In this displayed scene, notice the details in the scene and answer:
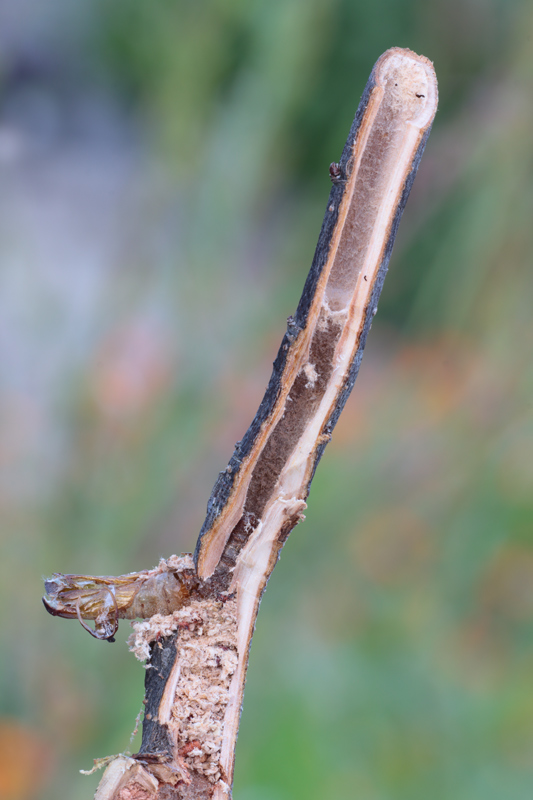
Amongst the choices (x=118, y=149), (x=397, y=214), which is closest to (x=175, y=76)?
(x=118, y=149)

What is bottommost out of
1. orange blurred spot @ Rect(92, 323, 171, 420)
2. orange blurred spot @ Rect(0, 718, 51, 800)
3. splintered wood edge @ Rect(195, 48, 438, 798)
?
orange blurred spot @ Rect(0, 718, 51, 800)

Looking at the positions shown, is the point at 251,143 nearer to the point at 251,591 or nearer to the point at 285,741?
the point at 251,591

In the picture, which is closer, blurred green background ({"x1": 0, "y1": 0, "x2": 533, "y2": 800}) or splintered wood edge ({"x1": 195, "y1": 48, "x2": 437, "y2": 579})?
splintered wood edge ({"x1": 195, "y1": 48, "x2": 437, "y2": 579})

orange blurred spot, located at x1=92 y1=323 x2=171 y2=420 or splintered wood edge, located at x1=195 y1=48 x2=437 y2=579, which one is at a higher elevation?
orange blurred spot, located at x1=92 y1=323 x2=171 y2=420

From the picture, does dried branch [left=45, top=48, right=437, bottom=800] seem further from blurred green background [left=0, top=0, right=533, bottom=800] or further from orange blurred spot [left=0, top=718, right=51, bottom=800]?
orange blurred spot [left=0, top=718, right=51, bottom=800]

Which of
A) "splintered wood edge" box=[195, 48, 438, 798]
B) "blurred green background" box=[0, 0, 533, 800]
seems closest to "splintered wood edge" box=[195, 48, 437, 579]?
"splintered wood edge" box=[195, 48, 438, 798]

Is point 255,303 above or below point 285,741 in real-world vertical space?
above

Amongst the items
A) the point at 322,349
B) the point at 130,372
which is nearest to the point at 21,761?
the point at 130,372

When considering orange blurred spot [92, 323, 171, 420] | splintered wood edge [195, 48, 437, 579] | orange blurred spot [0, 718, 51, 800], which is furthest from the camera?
orange blurred spot [92, 323, 171, 420]
